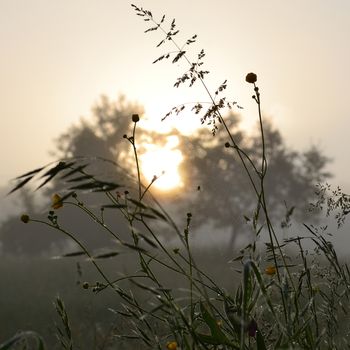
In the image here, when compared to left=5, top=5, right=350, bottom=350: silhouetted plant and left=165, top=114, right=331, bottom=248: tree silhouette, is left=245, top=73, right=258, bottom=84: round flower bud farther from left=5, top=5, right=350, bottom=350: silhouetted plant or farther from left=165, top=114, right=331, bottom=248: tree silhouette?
left=165, top=114, right=331, bottom=248: tree silhouette

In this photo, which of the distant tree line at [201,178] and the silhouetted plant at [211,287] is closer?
the silhouetted plant at [211,287]

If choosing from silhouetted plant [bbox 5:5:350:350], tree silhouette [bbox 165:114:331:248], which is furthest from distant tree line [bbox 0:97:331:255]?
silhouetted plant [bbox 5:5:350:350]

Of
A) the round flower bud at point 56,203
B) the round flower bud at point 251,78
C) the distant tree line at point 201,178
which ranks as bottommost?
the round flower bud at point 56,203

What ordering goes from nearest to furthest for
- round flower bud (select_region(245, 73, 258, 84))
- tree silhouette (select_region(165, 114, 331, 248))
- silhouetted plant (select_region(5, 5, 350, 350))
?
silhouetted plant (select_region(5, 5, 350, 350))
round flower bud (select_region(245, 73, 258, 84))
tree silhouette (select_region(165, 114, 331, 248))

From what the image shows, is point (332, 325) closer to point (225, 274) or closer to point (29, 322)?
point (29, 322)

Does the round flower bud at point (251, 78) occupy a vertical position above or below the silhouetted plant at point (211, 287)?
above

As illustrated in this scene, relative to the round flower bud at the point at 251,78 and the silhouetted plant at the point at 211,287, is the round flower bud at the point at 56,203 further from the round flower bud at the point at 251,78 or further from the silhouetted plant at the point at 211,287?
the round flower bud at the point at 251,78

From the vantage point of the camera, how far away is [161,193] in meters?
42.0

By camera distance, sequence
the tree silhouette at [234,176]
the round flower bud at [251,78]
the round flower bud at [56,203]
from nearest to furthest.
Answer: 1. the round flower bud at [56,203]
2. the round flower bud at [251,78]
3. the tree silhouette at [234,176]

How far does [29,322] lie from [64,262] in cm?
1741

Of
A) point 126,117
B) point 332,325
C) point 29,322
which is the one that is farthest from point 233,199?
point 332,325

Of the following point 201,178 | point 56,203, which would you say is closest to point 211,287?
point 56,203

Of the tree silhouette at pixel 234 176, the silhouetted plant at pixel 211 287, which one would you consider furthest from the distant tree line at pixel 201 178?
the silhouetted plant at pixel 211 287

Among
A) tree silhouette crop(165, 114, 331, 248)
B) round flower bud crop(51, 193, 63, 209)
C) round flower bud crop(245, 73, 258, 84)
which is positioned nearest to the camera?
round flower bud crop(51, 193, 63, 209)
